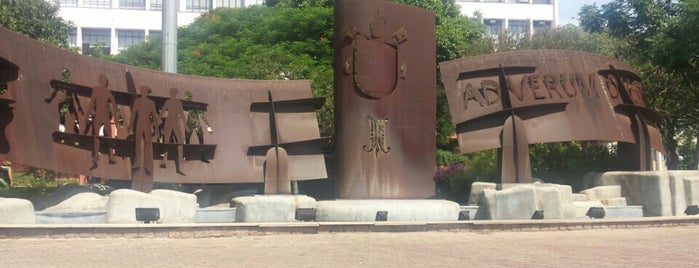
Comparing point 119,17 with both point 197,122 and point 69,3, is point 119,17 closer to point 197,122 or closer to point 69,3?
point 69,3

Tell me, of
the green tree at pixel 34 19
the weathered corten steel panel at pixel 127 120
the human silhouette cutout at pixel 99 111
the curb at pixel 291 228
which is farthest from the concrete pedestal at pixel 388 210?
the green tree at pixel 34 19

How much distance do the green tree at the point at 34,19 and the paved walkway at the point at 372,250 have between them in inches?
765

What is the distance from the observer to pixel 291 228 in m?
12.8

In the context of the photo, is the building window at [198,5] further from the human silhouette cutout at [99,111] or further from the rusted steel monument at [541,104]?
the human silhouette cutout at [99,111]

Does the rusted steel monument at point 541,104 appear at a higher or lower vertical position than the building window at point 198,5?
lower

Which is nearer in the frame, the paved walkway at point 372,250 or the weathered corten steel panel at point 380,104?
the paved walkway at point 372,250

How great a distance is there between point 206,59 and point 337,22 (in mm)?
19530

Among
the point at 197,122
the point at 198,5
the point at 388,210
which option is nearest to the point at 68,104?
the point at 197,122

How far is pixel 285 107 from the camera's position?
1719 centimetres

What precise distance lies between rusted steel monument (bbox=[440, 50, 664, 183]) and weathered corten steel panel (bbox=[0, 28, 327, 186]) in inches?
145

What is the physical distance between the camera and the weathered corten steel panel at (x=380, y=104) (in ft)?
50.2

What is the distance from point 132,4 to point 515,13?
36.9 meters

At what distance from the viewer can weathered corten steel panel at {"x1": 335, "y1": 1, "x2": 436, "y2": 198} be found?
15297 mm

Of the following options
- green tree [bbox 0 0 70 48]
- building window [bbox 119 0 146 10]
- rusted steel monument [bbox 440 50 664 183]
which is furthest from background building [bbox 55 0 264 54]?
rusted steel monument [bbox 440 50 664 183]
